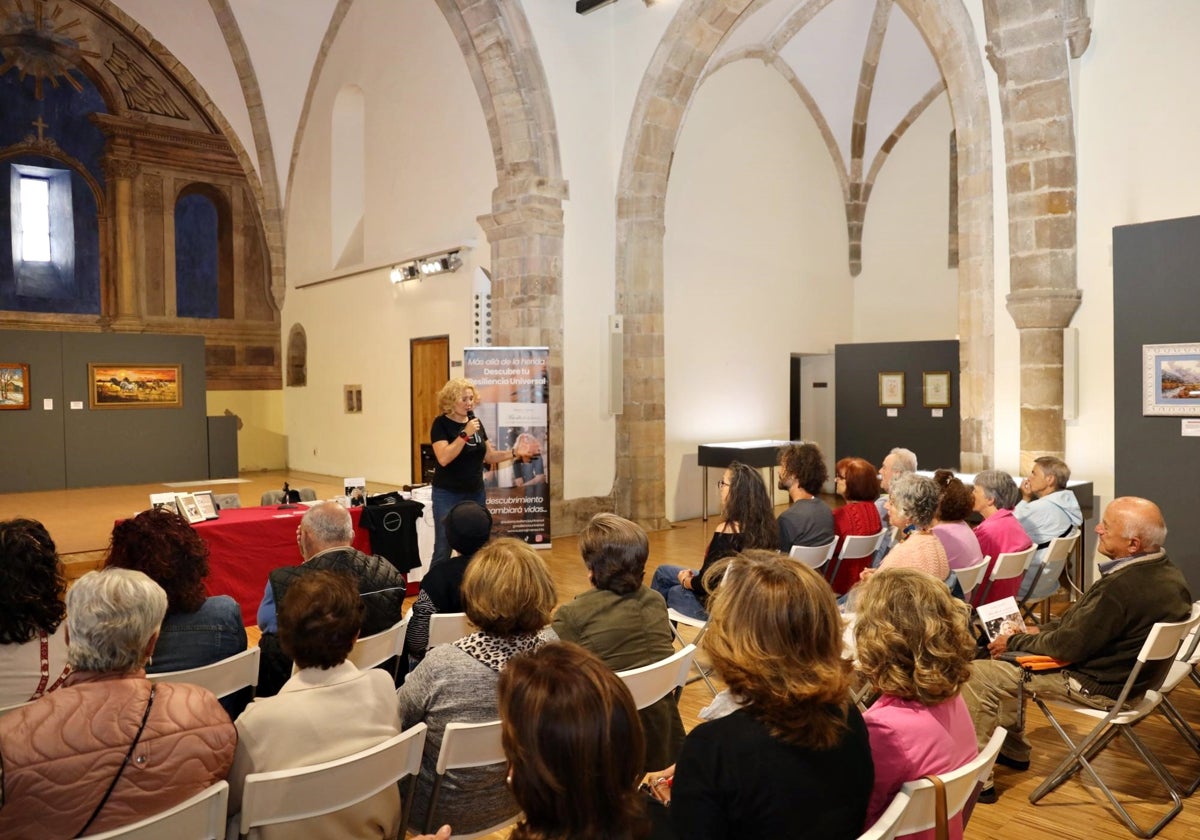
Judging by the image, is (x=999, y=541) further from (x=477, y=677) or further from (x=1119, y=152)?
(x=1119, y=152)

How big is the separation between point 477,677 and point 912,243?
476 inches

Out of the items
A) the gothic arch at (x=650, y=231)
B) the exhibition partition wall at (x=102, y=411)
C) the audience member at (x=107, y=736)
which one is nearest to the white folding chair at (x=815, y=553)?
the audience member at (x=107, y=736)

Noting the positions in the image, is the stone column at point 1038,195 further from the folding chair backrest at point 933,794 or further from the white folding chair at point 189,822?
the white folding chair at point 189,822

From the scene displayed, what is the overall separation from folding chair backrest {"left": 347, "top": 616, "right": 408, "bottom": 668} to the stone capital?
5254 mm

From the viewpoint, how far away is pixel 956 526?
165 inches

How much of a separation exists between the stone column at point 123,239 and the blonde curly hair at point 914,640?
51.6 ft

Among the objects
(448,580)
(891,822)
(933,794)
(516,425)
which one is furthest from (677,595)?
(516,425)

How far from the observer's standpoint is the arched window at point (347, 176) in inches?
525

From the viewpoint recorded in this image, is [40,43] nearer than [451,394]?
No

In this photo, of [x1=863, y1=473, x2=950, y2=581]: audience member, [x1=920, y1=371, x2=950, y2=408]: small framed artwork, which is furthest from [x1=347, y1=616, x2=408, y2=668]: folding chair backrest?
[x1=920, y1=371, x2=950, y2=408]: small framed artwork

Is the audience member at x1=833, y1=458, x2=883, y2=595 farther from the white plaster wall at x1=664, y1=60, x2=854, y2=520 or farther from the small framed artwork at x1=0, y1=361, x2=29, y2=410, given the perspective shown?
the small framed artwork at x1=0, y1=361, x2=29, y2=410

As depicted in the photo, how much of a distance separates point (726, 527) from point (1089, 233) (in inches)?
165

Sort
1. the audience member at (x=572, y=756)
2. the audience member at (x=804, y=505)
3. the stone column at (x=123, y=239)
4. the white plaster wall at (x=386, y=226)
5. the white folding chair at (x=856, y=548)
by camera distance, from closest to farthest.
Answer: the audience member at (x=572, y=756)
the audience member at (x=804, y=505)
the white folding chair at (x=856, y=548)
the white plaster wall at (x=386, y=226)
the stone column at (x=123, y=239)

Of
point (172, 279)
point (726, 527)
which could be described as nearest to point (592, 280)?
point (726, 527)
